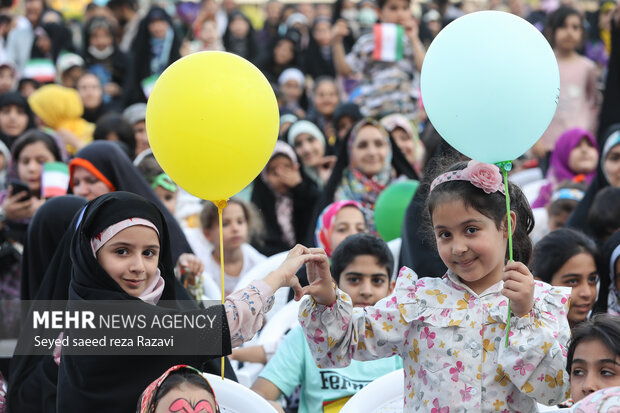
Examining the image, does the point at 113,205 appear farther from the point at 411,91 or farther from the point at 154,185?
the point at 411,91

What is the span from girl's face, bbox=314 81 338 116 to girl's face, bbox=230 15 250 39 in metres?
2.72

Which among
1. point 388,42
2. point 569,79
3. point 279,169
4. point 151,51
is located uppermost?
point 151,51

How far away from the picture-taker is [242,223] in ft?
18.3

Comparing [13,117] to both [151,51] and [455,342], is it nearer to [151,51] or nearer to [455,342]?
[151,51]

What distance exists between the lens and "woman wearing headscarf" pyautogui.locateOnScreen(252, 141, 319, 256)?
700 cm

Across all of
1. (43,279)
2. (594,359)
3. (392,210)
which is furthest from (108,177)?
(594,359)

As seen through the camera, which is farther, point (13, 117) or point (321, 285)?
point (13, 117)

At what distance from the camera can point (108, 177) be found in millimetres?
4500

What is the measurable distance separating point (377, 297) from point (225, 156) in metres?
1.38

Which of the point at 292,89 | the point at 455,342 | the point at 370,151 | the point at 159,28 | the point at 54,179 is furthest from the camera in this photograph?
the point at 159,28

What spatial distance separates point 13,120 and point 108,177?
421 cm

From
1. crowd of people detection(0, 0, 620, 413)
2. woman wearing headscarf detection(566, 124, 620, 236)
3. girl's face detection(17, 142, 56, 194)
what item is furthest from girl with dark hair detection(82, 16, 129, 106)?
woman wearing headscarf detection(566, 124, 620, 236)

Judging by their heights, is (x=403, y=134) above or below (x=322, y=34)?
below

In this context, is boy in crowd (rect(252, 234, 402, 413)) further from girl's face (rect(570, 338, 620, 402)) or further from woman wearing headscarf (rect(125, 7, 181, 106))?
woman wearing headscarf (rect(125, 7, 181, 106))
